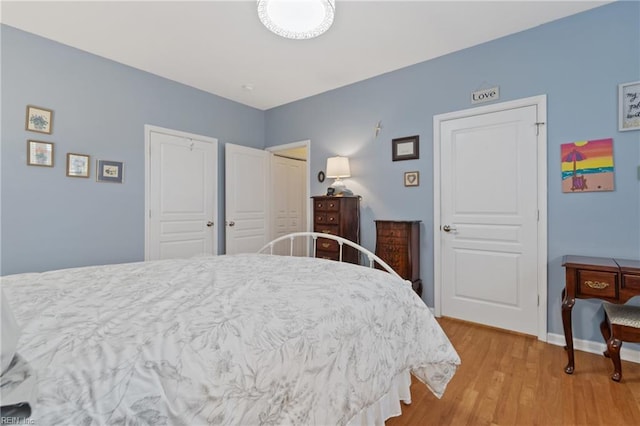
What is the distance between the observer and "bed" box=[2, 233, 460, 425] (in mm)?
684

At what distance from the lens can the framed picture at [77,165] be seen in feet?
9.71

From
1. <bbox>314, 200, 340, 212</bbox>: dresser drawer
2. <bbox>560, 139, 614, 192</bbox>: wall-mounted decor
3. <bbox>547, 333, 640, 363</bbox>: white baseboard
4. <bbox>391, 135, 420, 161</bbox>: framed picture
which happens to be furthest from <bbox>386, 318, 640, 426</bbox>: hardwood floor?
<bbox>391, 135, 420, 161</bbox>: framed picture

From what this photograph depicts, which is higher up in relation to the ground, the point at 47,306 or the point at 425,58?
the point at 425,58

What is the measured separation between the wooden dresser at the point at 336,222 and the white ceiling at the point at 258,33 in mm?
1498

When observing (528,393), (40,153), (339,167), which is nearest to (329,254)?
(339,167)

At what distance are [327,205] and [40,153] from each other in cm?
281

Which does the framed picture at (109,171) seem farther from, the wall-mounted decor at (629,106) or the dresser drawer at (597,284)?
the wall-mounted decor at (629,106)

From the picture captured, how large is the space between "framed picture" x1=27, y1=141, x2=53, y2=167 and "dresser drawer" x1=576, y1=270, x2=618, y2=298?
14.7 feet

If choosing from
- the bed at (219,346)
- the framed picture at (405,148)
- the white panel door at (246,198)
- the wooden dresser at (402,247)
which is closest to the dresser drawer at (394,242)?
the wooden dresser at (402,247)

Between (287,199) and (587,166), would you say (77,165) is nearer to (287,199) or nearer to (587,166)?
(287,199)

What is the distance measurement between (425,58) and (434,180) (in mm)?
1284

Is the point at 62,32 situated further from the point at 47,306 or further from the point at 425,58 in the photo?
the point at 425,58

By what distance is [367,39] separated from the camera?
280cm

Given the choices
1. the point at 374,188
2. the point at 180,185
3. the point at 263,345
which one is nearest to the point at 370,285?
the point at 263,345
